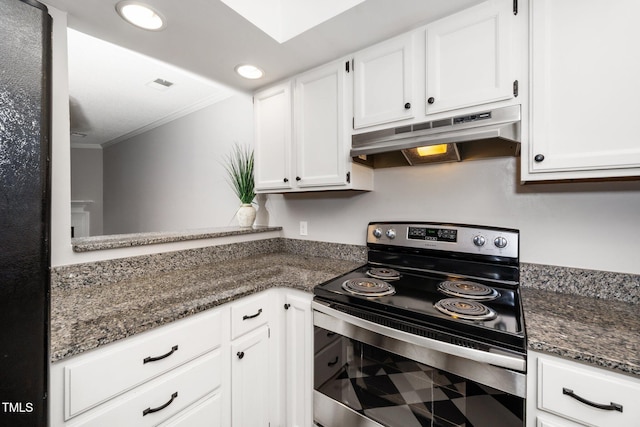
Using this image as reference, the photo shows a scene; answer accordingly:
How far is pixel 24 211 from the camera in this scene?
57cm

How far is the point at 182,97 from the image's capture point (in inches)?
A: 121

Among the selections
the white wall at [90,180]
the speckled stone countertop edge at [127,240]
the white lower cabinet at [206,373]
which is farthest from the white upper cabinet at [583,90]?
the white wall at [90,180]

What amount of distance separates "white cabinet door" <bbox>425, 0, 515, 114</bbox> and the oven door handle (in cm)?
101

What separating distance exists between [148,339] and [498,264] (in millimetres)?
1550

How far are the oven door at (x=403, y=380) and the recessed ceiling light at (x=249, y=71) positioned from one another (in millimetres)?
1511

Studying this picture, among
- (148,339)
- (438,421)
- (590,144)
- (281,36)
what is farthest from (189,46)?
(438,421)

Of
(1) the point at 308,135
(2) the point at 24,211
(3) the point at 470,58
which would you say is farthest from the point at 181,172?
(3) the point at 470,58

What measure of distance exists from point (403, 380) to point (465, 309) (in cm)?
37

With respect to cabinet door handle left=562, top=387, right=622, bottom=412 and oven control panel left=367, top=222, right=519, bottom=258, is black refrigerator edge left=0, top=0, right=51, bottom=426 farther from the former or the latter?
oven control panel left=367, top=222, right=519, bottom=258

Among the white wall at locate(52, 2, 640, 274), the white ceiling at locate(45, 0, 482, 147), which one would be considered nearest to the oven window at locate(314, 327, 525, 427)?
the white wall at locate(52, 2, 640, 274)

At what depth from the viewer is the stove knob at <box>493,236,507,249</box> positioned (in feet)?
4.38

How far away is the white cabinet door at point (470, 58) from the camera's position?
1.14m

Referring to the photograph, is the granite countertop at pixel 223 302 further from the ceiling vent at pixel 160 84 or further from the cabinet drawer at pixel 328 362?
Result: the ceiling vent at pixel 160 84

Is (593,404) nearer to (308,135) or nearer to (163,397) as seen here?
(163,397)
